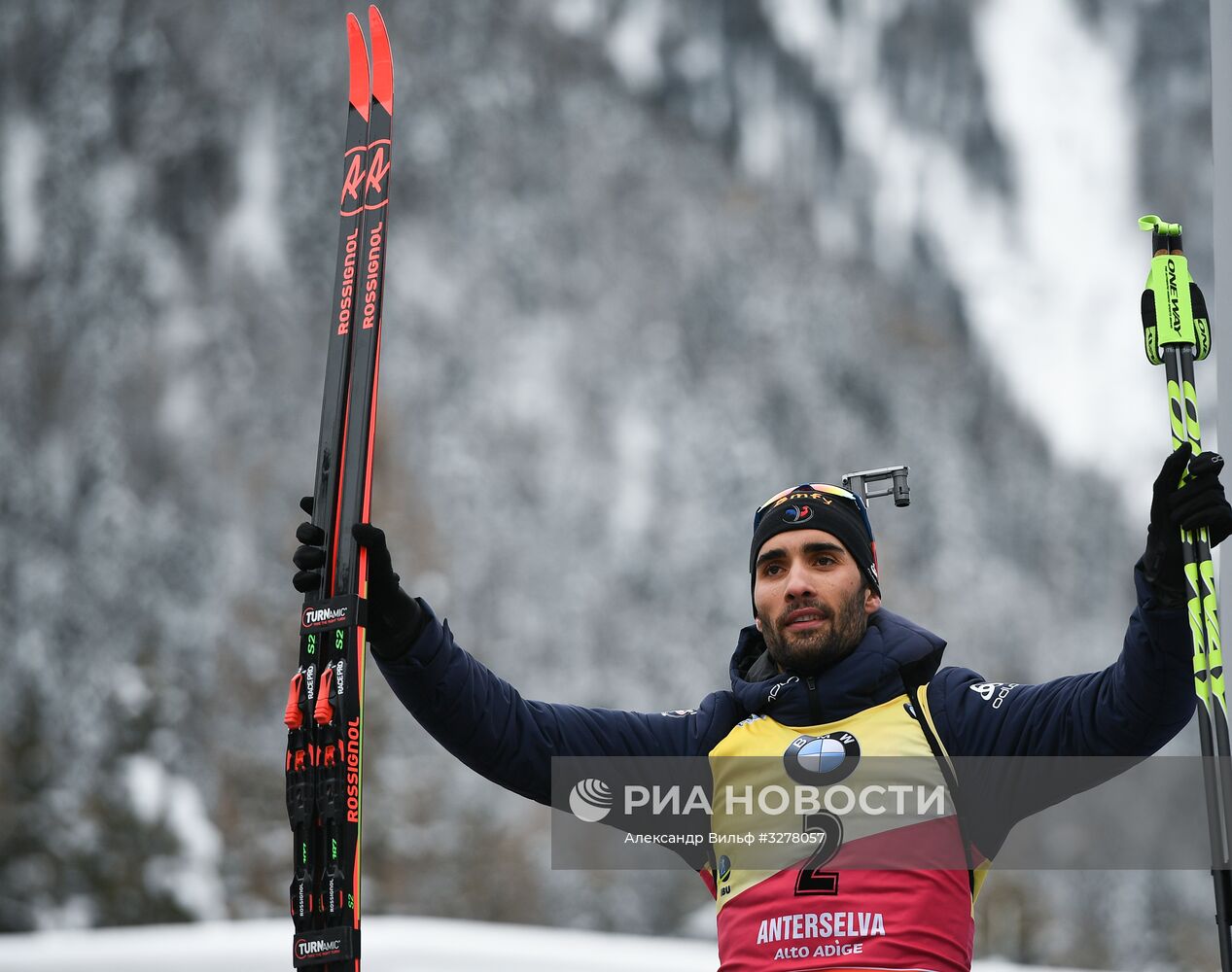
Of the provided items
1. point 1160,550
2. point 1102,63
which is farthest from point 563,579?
point 1160,550

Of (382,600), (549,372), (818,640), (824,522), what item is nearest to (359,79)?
(382,600)

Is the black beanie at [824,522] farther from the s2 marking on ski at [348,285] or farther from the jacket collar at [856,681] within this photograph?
the s2 marking on ski at [348,285]

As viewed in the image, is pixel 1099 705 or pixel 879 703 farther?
pixel 879 703

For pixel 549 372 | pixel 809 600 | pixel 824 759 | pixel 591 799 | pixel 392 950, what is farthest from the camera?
pixel 549 372

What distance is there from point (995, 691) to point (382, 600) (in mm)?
1037

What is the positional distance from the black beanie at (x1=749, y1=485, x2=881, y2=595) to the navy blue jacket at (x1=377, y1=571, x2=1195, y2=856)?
0.37ft

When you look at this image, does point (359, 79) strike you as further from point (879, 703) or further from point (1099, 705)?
point (1099, 705)

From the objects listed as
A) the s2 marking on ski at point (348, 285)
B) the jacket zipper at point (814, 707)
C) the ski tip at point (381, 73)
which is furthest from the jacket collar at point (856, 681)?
the ski tip at point (381, 73)

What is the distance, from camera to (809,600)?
265 cm

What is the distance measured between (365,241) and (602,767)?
1091 millimetres

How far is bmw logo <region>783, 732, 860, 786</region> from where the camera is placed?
8.26 ft

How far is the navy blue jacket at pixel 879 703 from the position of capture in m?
2.33

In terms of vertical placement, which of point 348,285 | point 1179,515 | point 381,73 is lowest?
point 1179,515

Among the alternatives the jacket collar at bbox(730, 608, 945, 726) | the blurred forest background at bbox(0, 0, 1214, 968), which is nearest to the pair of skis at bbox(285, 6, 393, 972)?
the jacket collar at bbox(730, 608, 945, 726)
